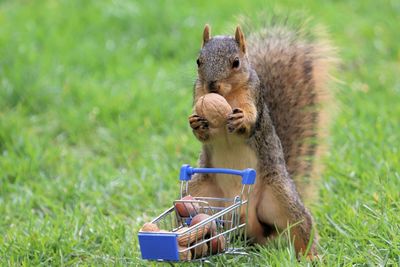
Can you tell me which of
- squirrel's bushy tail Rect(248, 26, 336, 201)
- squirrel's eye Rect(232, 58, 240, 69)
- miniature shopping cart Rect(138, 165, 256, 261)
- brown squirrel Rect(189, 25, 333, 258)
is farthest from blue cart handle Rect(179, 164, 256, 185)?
squirrel's bushy tail Rect(248, 26, 336, 201)

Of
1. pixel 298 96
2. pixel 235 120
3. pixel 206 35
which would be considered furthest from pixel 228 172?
pixel 298 96

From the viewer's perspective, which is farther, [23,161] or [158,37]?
[158,37]

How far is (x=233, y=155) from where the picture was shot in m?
2.80

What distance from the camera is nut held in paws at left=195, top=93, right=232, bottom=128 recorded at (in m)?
2.58

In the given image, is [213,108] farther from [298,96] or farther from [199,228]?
[298,96]

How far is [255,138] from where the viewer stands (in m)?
2.81

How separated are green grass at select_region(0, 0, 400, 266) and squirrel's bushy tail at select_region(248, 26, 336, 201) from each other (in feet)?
0.58

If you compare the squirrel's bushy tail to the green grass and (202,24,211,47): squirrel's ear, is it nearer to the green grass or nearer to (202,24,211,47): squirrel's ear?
the green grass

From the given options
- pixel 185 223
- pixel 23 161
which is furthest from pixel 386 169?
pixel 23 161

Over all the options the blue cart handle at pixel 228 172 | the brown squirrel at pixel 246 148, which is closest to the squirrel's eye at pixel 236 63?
the brown squirrel at pixel 246 148

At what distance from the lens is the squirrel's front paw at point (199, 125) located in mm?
2666

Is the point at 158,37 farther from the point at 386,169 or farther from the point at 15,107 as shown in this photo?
the point at 386,169

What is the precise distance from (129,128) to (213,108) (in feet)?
6.12

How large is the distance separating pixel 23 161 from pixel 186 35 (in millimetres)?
1965
